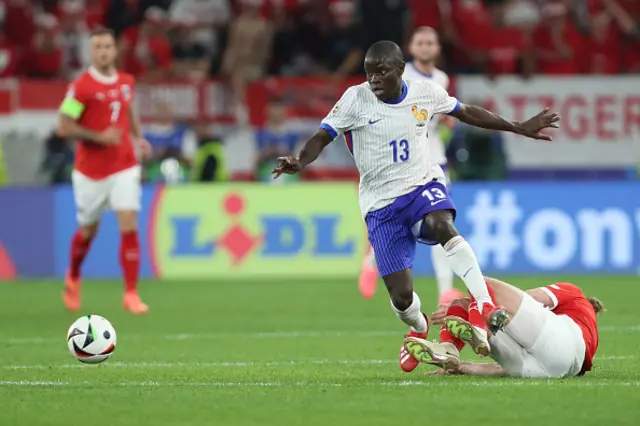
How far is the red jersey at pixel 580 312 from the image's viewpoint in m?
7.27

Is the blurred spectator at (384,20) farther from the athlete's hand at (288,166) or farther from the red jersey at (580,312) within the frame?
the red jersey at (580,312)

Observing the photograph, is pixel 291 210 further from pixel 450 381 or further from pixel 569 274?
pixel 450 381

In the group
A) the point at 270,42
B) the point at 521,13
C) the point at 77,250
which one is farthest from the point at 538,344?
the point at 521,13

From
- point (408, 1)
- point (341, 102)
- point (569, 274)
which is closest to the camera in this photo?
point (341, 102)

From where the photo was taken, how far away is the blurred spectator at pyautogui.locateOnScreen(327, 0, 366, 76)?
64.3 ft

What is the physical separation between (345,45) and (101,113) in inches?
324

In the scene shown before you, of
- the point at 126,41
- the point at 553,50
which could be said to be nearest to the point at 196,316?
the point at 126,41

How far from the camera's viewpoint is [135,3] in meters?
20.1

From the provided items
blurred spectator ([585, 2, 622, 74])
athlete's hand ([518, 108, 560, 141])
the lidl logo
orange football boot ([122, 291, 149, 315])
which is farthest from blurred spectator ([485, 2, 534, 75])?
athlete's hand ([518, 108, 560, 141])

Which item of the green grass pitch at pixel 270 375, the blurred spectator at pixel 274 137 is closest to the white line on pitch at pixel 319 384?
the green grass pitch at pixel 270 375

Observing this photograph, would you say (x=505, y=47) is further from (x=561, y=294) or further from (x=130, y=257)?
(x=561, y=294)

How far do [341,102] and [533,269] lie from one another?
8.84 metres

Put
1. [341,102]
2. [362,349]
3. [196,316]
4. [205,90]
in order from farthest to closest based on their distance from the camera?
1. [205,90]
2. [196,316]
3. [362,349]
4. [341,102]

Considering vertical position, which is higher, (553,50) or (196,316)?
(553,50)
